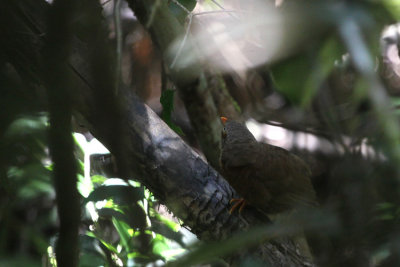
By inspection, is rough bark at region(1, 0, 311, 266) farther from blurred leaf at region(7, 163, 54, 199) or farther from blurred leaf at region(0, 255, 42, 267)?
blurred leaf at region(0, 255, 42, 267)

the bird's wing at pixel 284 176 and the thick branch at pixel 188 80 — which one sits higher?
the thick branch at pixel 188 80

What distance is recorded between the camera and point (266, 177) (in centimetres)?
246

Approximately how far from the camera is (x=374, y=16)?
67 cm

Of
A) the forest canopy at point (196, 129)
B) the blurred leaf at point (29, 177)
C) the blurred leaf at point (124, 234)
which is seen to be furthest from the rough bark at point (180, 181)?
the blurred leaf at point (29, 177)

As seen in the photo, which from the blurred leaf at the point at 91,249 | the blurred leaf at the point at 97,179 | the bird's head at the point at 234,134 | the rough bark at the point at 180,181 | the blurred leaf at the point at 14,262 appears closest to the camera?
the blurred leaf at the point at 14,262

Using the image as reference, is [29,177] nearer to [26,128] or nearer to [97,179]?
[26,128]

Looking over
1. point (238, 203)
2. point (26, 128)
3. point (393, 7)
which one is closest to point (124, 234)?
point (238, 203)

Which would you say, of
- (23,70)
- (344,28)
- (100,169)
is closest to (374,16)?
(344,28)

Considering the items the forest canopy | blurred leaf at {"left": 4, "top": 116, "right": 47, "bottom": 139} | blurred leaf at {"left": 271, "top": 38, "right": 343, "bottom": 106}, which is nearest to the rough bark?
the forest canopy

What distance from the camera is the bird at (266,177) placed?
7.59ft

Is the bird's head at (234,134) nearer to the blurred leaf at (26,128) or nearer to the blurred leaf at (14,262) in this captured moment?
the blurred leaf at (14,262)

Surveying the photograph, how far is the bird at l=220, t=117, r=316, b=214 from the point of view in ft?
7.59

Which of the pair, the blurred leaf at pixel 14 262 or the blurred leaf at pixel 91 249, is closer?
the blurred leaf at pixel 14 262

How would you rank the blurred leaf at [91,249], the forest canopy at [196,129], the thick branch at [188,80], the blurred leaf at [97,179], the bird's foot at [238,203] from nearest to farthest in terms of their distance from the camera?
the forest canopy at [196,129] < the thick branch at [188,80] < the blurred leaf at [91,249] < the bird's foot at [238,203] < the blurred leaf at [97,179]
